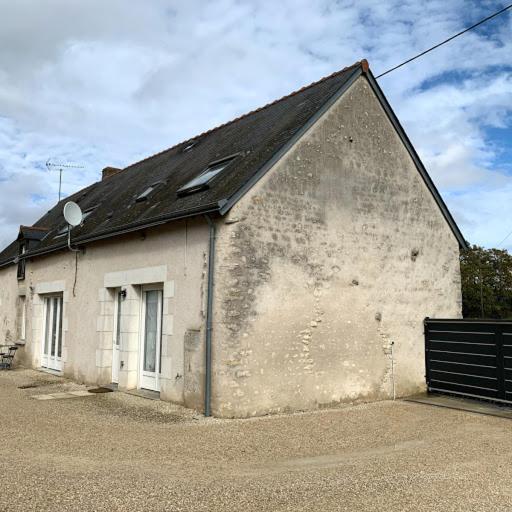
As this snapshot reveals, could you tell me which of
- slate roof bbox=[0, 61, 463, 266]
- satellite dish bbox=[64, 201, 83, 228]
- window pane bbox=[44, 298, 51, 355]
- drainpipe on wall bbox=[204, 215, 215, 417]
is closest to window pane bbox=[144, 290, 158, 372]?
slate roof bbox=[0, 61, 463, 266]

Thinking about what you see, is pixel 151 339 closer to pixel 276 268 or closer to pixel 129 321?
pixel 129 321

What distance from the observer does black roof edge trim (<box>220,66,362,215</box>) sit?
8.42 metres

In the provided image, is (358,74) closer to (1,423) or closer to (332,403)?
(332,403)

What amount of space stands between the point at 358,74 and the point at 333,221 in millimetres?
3068

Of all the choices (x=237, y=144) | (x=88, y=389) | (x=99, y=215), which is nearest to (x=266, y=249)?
(x=237, y=144)

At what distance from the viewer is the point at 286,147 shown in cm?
926

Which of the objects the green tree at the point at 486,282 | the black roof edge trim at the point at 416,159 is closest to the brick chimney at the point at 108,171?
the black roof edge trim at the point at 416,159

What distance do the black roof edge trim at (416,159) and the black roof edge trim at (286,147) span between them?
0.53 m

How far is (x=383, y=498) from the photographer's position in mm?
4703

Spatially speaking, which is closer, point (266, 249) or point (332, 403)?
point (266, 249)

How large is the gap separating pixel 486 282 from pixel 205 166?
41.5 metres

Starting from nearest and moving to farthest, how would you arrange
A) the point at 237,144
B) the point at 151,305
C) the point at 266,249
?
the point at 266,249 → the point at 151,305 → the point at 237,144

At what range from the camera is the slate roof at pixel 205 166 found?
30.2ft

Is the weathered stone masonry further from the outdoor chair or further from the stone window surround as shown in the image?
the outdoor chair
